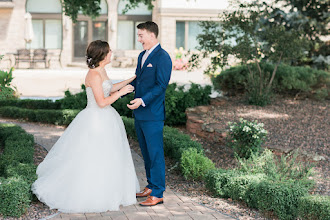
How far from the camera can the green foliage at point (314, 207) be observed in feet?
14.9

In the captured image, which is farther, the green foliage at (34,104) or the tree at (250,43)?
the green foliage at (34,104)

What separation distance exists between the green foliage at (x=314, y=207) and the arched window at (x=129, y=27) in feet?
82.9

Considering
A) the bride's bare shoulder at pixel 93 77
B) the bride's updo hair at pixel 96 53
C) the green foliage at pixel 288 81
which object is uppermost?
the bride's updo hair at pixel 96 53

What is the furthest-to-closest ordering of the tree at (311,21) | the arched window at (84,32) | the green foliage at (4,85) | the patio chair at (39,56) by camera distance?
1. the arched window at (84,32)
2. the patio chair at (39,56)
3. the tree at (311,21)
4. the green foliage at (4,85)

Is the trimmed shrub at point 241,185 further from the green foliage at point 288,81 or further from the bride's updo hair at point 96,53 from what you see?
the green foliage at point 288,81

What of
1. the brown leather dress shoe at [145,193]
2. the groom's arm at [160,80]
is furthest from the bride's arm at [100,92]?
the brown leather dress shoe at [145,193]

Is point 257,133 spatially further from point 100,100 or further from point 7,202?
point 7,202

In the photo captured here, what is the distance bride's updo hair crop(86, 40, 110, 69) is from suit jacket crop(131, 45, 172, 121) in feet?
1.49

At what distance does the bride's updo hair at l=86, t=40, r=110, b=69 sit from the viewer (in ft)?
16.6

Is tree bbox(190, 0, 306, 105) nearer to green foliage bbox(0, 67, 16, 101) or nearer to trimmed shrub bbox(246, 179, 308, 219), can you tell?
green foliage bbox(0, 67, 16, 101)

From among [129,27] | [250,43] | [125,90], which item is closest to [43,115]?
[250,43]

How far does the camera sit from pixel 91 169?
5043 mm

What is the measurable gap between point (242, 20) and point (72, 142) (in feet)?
21.9

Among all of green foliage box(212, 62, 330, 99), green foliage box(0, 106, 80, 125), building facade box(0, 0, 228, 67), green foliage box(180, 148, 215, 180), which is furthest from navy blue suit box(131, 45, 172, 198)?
building facade box(0, 0, 228, 67)
